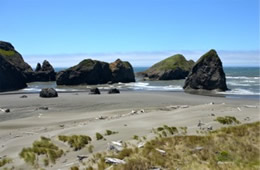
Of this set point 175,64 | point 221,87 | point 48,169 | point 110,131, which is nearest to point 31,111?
point 110,131

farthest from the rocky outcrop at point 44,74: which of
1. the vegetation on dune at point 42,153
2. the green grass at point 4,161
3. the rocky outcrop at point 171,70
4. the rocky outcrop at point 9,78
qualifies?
the green grass at point 4,161

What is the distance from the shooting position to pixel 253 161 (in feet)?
37.9

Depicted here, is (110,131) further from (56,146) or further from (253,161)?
(253,161)

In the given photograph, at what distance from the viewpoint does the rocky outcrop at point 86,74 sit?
275 feet

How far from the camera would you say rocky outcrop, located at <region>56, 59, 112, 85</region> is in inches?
3302

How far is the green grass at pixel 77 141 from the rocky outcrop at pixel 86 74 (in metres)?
68.8

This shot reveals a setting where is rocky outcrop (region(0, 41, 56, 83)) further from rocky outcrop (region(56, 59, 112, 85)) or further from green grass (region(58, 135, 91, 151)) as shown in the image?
green grass (region(58, 135, 91, 151))

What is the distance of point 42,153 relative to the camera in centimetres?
1353

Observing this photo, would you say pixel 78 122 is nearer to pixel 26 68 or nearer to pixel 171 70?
pixel 26 68

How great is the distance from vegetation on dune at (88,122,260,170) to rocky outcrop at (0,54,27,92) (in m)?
60.8

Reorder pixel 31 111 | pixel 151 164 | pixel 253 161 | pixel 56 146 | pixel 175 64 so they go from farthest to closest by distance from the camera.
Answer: pixel 175 64, pixel 31 111, pixel 56 146, pixel 253 161, pixel 151 164

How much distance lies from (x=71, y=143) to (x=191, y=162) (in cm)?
645

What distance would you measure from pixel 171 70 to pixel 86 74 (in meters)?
35.5

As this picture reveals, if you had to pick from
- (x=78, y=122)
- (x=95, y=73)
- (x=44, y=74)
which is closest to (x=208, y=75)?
(x=95, y=73)
